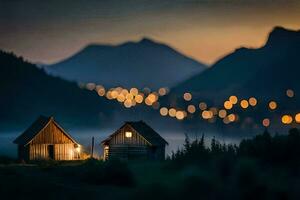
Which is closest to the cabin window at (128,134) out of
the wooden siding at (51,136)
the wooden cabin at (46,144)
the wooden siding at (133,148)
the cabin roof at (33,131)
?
the wooden siding at (133,148)

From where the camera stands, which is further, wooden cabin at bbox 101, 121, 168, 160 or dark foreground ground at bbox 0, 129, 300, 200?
Answer: wooden cabin at bbox 101, 121, 168, 160

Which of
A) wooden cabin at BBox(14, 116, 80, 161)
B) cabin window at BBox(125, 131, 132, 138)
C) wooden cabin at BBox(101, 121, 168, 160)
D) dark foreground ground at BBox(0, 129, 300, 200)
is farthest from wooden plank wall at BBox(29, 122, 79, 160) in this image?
dark foreground ground at BBox(0, 129, 300, 200)

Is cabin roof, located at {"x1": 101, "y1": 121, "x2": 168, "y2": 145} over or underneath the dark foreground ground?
over

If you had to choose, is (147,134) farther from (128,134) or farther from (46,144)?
(46,144)

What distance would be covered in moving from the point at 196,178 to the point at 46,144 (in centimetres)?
5316

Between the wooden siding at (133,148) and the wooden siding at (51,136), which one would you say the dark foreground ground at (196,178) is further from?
the wooden siding at (51,136)

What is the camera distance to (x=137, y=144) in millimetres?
76375

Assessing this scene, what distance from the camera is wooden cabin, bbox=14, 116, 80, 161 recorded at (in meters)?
77.2

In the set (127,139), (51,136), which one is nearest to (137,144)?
(127,139)

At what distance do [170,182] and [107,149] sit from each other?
174 feet

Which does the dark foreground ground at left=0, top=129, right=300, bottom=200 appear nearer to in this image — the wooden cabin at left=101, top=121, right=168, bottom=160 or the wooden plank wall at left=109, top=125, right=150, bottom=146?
the wooden cabin at left=101, top=121, right=168, bottom=160

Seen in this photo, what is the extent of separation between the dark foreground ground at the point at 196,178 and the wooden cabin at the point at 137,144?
89.1ft

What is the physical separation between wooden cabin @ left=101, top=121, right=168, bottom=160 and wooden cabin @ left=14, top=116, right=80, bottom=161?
15.4 feet

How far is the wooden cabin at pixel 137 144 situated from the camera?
2990 inches
